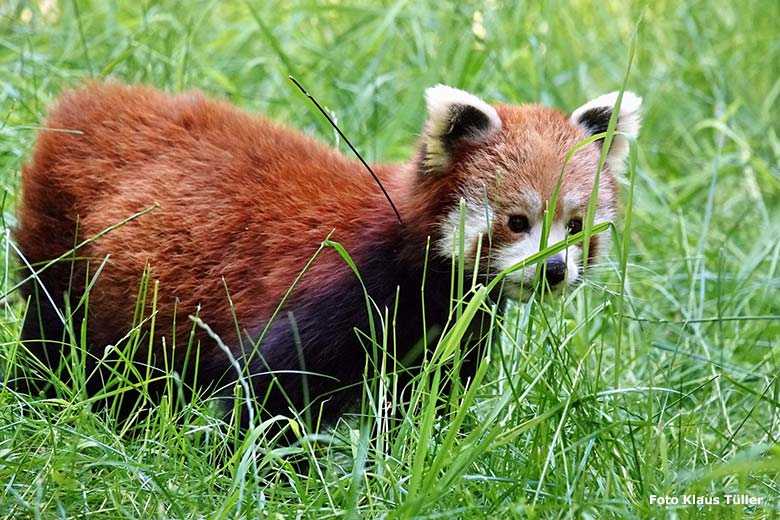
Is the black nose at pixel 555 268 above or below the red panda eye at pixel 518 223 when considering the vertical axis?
below

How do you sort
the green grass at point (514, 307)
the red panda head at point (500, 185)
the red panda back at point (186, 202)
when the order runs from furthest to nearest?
the red panda back at point (186, 202) → the red panda head at point (500, 185) → the green grass at point (514, 307)

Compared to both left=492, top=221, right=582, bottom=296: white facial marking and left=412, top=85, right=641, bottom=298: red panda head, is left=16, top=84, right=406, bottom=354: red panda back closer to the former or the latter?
left=412, top=85, right=641, bottom=298: red panda head

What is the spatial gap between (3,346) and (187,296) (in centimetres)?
63


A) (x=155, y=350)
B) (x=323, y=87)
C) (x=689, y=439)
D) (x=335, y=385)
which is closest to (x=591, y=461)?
(x=689, y=439)

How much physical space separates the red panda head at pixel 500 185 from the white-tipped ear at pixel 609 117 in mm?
177

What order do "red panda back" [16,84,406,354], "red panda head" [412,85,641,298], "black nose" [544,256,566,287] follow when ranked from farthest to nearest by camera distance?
"red panda back" [16,84,406,354] → "red panda head" [412,85,641,298] → "black nose" [544,256,566,287]

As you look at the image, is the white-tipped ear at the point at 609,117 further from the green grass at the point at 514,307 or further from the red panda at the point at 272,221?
the green grass at the point at 514,307

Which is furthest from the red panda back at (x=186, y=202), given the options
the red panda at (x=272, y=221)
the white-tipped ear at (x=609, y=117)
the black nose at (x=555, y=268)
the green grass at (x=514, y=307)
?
the white-tipped ear at (x=609, y=117)

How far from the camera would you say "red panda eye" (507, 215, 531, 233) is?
3256mm

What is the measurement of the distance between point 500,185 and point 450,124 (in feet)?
0.87

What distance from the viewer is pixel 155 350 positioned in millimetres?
3631

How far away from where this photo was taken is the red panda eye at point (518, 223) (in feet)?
10.7

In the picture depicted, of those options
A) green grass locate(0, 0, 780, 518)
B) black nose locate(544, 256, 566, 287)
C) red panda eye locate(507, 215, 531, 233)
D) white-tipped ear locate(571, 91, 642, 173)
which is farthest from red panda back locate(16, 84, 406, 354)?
white-tipped ear locate(571, 91, 642, 173)

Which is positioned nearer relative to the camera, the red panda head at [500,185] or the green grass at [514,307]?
the green grass at [514,307]
